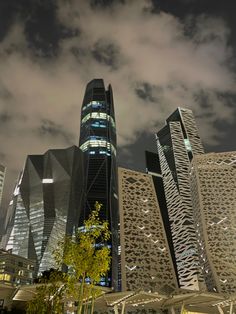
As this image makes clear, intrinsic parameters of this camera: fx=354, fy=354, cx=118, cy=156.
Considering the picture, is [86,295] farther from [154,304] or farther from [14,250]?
[14,250]

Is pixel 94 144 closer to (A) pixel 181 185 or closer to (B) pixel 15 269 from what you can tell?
(A) pixel 181 185

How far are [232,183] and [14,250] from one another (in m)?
105

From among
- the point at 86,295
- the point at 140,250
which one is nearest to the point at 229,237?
the point at 140,250

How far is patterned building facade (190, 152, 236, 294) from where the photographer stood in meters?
72.2

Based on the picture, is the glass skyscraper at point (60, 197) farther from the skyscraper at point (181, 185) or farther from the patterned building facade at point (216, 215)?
the patterned building facade at point (216, 215)

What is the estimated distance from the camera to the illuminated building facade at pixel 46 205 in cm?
15088

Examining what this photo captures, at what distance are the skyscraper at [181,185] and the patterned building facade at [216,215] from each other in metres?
40.5

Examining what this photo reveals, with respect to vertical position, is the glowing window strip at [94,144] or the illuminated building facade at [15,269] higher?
the glowing window strip at [94,144]

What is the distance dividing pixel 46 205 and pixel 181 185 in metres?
60.3

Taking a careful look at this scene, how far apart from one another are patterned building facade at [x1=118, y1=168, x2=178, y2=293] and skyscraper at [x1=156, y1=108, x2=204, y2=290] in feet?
144

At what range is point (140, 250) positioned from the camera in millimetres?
73938

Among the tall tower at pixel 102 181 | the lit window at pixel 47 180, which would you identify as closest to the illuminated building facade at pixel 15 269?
the lit window at pixel 47 180

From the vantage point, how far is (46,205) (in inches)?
6196

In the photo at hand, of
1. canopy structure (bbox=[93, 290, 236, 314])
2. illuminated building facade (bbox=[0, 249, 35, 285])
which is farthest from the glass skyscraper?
canopy structure (bbox=[93, 290, 236, 314])
